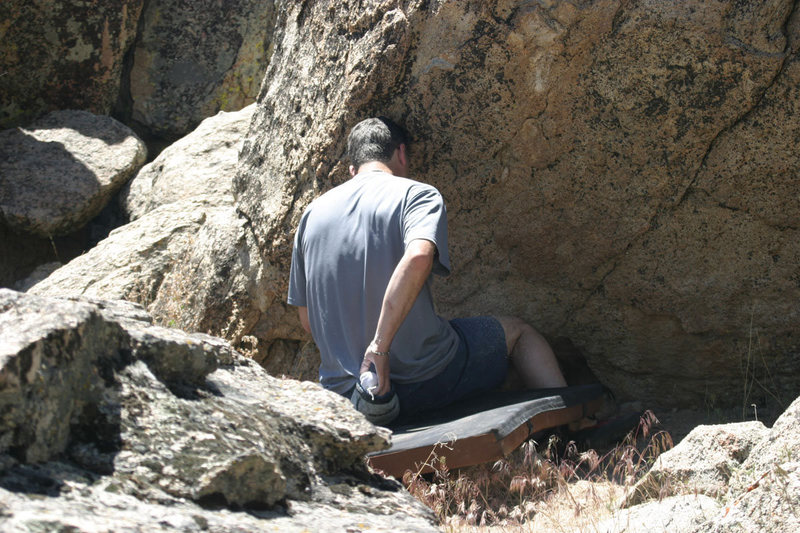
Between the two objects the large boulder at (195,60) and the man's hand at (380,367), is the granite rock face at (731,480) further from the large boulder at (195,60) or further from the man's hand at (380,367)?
the large boulder at (195,60)

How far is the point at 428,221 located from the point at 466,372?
80cm

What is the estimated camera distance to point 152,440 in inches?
70.3

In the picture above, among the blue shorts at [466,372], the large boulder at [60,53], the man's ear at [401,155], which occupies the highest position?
the large boulder at [60,53]

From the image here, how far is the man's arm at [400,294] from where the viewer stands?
326cm

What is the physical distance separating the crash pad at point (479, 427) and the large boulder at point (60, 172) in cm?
446

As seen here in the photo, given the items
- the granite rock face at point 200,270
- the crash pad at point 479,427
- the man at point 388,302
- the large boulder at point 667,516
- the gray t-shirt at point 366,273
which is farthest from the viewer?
the granite rock face at point 200,270

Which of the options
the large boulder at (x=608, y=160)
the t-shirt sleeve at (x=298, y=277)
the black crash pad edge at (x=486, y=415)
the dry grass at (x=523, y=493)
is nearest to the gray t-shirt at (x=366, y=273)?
the t-shirt sleeve at (x=298, y=277)

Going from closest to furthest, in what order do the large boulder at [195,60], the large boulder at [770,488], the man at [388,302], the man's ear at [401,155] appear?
the large boulder at [770,488] < the man at [388,302] < the man's ear at [401,155] < the large boulder at [195,60]

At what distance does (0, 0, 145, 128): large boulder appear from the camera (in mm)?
7293

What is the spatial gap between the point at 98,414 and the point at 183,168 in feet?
16.1

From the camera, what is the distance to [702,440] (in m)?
2.91

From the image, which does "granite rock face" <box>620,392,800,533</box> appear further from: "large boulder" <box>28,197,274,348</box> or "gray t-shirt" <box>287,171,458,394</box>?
"large boulder" <box>28,197,274,348</box>

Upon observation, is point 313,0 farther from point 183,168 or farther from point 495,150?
point 183,168

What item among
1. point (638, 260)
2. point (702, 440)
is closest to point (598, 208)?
point (638, 260)
